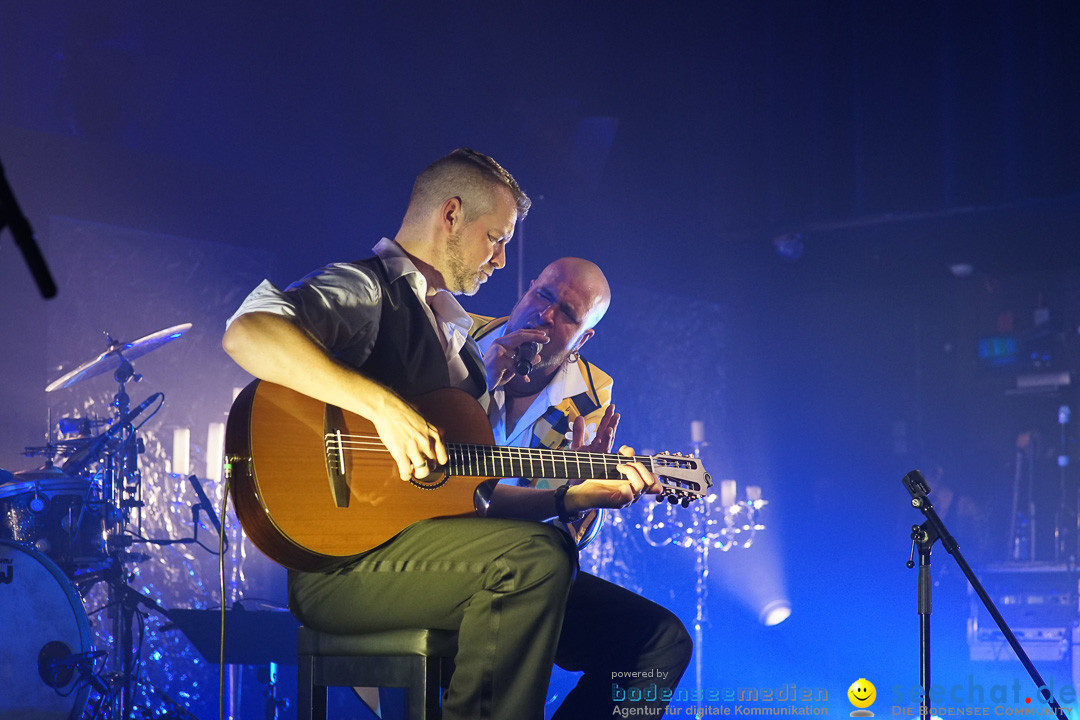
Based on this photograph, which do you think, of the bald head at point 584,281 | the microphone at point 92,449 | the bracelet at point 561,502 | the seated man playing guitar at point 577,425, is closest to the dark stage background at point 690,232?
the microphone at point 92,449

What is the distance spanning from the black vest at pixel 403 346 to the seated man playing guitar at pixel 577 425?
1.27ft

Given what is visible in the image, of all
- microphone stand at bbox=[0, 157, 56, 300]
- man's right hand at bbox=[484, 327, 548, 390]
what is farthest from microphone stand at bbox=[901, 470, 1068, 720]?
microphone stand at bbox=[0, 157, 56, 300]

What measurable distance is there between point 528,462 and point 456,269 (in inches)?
24.7

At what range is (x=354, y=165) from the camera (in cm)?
594

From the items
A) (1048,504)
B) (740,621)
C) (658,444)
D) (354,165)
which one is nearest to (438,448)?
(354,165)

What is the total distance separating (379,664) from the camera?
2.32 meters

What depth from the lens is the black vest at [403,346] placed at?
2490 mm

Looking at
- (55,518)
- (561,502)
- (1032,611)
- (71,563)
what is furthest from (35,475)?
(1032,611)

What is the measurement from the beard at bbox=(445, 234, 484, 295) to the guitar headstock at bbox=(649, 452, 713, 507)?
79 cm

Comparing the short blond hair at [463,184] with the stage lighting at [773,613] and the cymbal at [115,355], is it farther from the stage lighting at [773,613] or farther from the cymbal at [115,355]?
the stage lighting at [773,613]

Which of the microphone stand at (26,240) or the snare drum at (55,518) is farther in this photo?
the snare drum at (55,518)

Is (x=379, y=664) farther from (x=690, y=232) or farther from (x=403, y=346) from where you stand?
(x=690, y=232)

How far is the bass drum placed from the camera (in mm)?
4129

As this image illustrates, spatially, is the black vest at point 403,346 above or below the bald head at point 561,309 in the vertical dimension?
below
